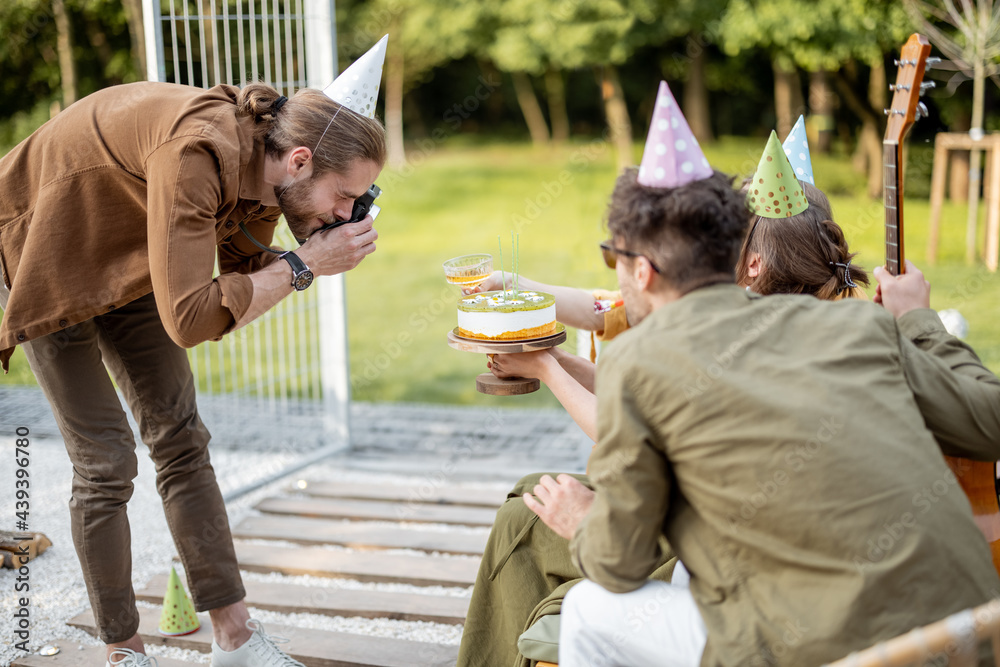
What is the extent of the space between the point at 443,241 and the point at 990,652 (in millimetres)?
11139

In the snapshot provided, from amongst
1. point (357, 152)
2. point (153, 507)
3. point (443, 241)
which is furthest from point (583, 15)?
point (357, 152)

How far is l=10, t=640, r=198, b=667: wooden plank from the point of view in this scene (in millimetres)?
2623

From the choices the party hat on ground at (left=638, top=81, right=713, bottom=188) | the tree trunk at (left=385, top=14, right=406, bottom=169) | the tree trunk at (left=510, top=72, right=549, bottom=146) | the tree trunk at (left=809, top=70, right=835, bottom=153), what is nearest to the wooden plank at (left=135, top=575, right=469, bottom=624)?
the party hat on ground at (left=638, top=81, right=713, bottom=188)

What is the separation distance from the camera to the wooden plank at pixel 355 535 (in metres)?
3.45

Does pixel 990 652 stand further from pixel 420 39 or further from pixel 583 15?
pixel 420 39

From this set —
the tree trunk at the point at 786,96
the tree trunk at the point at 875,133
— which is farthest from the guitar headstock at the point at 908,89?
the tree trunk at the point at 786,96

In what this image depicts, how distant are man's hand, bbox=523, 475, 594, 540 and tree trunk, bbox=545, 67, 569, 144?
1724 cm

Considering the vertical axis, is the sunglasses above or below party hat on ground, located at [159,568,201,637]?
above

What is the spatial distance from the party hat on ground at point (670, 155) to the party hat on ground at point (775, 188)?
22.5 inches

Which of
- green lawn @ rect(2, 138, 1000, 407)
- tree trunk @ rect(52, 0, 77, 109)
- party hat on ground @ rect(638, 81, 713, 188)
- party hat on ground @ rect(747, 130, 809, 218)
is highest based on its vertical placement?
tree trunk @ rect(52, 0, 77, 109)

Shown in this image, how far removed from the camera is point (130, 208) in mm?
2166

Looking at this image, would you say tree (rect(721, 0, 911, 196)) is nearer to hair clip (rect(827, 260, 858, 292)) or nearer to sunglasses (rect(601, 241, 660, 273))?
hair clip (rect(827, 260, 858, 292))

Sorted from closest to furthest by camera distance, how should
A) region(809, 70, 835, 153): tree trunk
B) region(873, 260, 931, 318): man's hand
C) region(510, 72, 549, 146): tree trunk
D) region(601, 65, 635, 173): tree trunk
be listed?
region(873, 260, 931, 318): man's hand
region(809, 70, 835, 153): tree trunk
region(601, 65, 635, 173): tree trunk
region(510, 72, 549, 146): tree trunk

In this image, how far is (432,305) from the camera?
8852 mm
